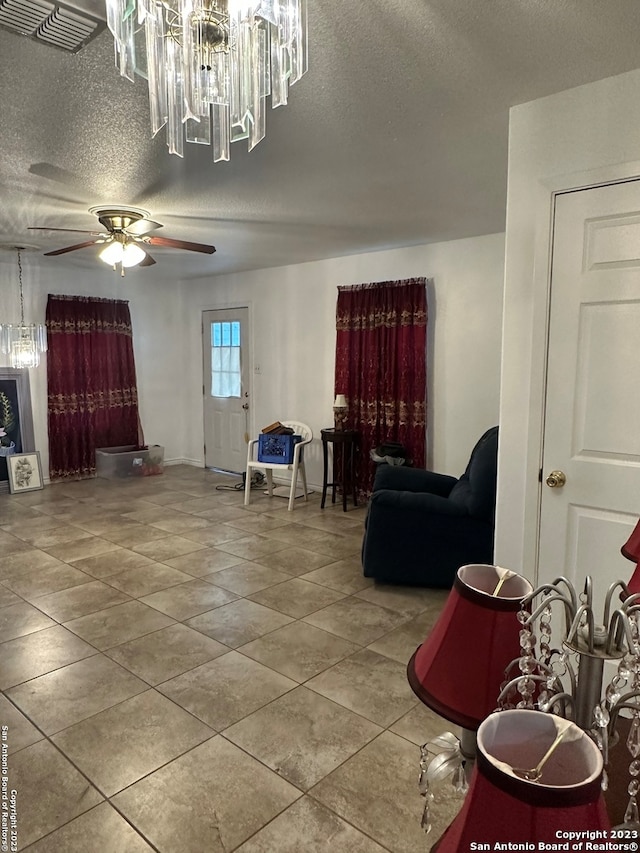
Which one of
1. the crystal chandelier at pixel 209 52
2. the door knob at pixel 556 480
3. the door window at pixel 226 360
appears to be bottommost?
the door knob at pixel 556 480

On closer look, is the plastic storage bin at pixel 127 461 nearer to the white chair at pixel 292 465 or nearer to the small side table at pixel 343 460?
the white chair at pixel 292 465

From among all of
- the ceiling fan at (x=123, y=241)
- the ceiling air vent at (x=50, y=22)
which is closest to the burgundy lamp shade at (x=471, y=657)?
the ceiling air vent at (x=50, y=22)

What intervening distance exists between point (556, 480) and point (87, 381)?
5722 mm

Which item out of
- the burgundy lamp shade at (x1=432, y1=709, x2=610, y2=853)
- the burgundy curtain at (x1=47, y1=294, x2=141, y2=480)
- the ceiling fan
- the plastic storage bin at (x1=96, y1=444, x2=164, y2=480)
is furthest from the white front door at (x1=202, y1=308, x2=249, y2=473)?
the burgundy lamp shade at (x1=432, y1=709, x2=610, y2=853)

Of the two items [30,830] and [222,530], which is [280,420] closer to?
[222,530]

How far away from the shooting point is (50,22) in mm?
1666

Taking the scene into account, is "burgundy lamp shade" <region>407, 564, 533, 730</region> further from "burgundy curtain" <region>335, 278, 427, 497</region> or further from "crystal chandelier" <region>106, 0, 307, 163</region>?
"burgundy curtain" <region>335, 278, 427, 497</region>

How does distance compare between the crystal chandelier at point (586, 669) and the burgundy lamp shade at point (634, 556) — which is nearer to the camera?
the crystal chandelier at point (586, 669)

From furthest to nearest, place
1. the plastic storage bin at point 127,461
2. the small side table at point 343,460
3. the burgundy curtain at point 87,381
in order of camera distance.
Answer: the plastic storage bin at point 127,461 → the burgundy curtain at point 87,381 → the small side table at point 343,460

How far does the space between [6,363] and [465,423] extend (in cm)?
484

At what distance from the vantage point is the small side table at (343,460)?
538 centimetres

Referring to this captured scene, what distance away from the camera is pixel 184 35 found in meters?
1.19

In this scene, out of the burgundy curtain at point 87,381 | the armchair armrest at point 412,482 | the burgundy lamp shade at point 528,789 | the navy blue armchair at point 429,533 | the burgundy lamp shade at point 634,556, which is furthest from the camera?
the burgundy curtain at point 87,381

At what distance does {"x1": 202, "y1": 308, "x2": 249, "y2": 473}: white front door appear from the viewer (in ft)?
22.4
